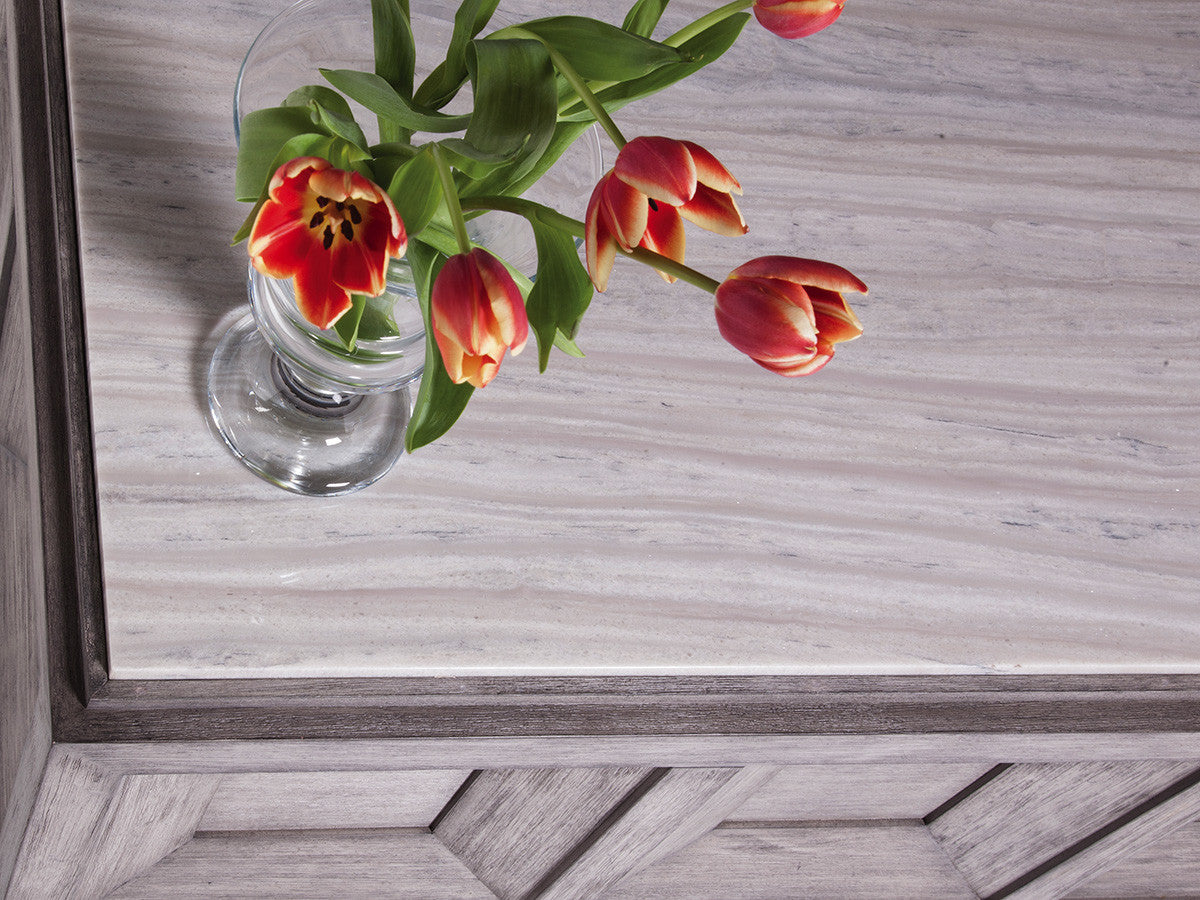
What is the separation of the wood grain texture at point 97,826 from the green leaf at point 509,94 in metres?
0.32

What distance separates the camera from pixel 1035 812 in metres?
0.77

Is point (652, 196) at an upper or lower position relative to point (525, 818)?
upper

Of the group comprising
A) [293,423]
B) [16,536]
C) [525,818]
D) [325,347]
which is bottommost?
[525,818]

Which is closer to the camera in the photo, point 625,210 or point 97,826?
point 625,210

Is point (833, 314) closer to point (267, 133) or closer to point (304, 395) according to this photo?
point (267, 133)

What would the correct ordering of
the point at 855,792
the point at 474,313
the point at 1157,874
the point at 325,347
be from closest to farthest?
the point at 474,313, the point at 325,347, the point at 855,792, the point at 1157,874

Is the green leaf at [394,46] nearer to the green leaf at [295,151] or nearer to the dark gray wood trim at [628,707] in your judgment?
the green leaf at [295,151]

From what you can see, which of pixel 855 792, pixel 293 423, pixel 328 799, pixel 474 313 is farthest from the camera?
pixel 855 792

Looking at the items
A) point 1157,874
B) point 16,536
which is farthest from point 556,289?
point 1157,874

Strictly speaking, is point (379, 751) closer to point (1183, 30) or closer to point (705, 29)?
point (705, 29)

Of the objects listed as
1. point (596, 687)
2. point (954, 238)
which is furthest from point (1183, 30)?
point (596, 687)

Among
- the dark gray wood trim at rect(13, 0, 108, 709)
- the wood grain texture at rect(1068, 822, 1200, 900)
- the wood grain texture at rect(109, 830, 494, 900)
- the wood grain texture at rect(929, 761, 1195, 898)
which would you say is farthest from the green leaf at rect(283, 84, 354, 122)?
the wood grain texture at rect(1068, 822, 1200, 900)

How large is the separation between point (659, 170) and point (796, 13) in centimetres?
8

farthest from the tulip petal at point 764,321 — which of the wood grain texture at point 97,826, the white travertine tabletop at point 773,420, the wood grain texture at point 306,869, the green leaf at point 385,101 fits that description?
the wood grain texture at point 306,869
